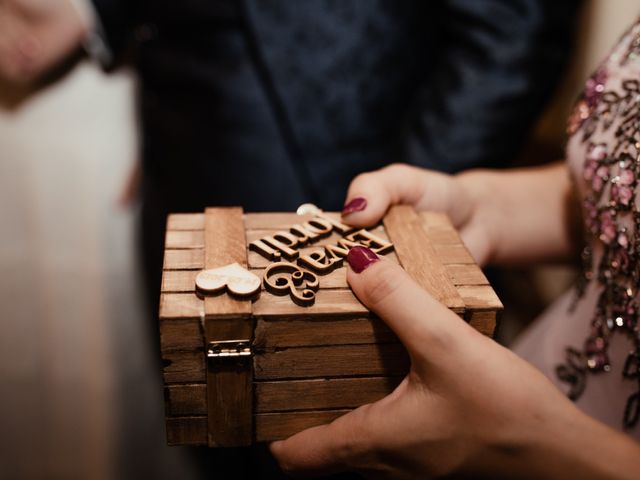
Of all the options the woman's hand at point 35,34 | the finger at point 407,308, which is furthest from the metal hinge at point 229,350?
the woman's hand at point 35,34

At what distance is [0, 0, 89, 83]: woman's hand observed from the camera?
1229 millimetres

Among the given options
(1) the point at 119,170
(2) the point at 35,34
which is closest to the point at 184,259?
(2) the point at 35,34

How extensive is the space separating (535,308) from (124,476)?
1.26m

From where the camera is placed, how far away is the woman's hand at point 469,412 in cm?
53

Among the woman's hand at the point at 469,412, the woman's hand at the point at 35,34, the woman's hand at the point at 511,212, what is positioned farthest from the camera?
the woman's hand at the point at 35,34

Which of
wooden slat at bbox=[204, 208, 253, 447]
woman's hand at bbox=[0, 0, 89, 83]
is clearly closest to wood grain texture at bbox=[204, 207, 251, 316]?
wooden slat at bbox=[204, 208, 253, 447]

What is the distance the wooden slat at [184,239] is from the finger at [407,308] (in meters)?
0.19

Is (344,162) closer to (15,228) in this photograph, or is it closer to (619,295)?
(619,295)

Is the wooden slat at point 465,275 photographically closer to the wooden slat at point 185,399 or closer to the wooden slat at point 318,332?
the wooden slat at point 318,332

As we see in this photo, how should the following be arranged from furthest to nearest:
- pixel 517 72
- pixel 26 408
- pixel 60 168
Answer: pixel 26 408
pixel 60 168
pixel 517 72

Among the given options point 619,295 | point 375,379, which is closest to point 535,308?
point 619,295

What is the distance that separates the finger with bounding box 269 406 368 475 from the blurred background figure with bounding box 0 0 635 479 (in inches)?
22.3

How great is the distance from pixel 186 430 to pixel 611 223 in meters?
0.52

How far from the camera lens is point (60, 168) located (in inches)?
62.9
